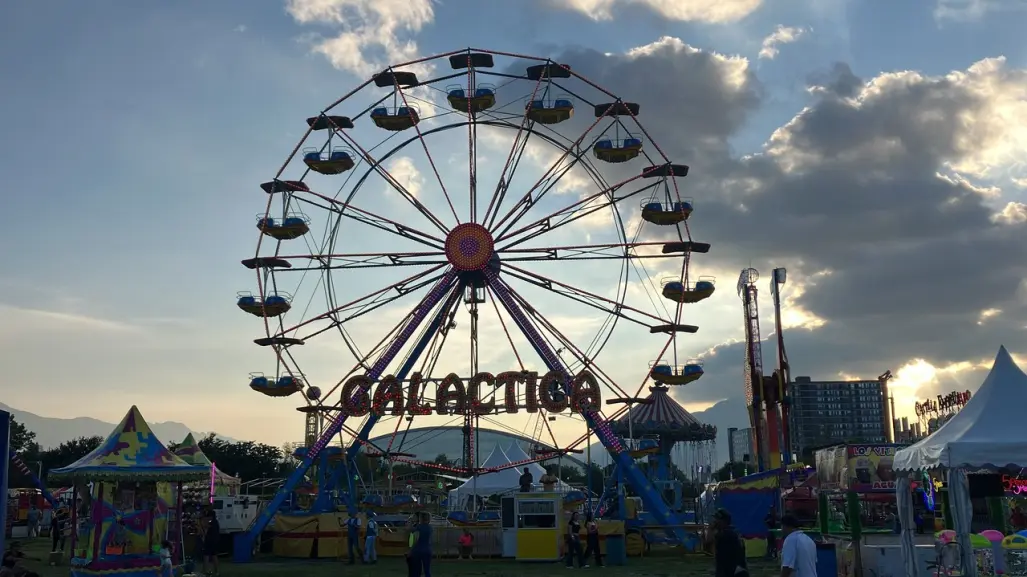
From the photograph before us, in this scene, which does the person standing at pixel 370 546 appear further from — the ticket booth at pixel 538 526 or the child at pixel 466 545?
the ticket booth at pixel 538 526

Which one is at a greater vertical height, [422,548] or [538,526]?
[422,548]

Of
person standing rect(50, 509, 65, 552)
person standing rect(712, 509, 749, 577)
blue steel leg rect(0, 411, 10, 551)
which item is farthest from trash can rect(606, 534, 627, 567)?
person standing rect(50, 509, 65, 552)

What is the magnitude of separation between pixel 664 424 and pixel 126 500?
53.9 metres

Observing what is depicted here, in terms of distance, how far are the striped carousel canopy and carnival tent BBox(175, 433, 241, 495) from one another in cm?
2960

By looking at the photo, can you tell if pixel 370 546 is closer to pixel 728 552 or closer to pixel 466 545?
pixel 466 545

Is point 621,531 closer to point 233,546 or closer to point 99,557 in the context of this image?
point 233,546

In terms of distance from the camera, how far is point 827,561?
55.1 ft

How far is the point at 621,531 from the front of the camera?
2658 centimetres

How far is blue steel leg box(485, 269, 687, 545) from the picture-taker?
90.5 ft

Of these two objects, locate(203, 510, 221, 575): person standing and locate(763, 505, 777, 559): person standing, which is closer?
locate(203, 510, 221, 575): person standing

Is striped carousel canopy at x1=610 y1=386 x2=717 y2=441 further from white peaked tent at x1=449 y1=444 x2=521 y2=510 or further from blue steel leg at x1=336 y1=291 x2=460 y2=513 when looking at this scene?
blue steel leg at x1=336 y1=291 x2=460 y2=513

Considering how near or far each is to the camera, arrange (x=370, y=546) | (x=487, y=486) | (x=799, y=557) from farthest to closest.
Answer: (x=487, y=486) → (x=370, y=546) → (x=799, y=557)

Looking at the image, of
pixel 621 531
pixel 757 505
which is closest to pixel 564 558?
pixel 621 531

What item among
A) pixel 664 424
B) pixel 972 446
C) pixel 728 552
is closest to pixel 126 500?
pixel 728 552
